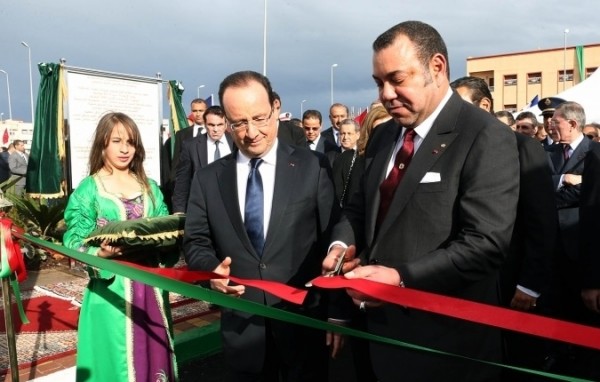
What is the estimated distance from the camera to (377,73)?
192cm

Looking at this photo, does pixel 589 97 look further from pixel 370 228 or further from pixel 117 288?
pixel 117 288

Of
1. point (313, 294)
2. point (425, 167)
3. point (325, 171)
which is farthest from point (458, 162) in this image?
point (313, 294)

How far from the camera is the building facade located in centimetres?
4384

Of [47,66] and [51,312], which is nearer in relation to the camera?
[51,312]

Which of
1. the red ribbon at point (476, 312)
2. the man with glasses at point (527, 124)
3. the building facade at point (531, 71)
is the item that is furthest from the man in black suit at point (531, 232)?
the building facade at point (531, 71)

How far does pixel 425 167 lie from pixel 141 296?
73.7 inches

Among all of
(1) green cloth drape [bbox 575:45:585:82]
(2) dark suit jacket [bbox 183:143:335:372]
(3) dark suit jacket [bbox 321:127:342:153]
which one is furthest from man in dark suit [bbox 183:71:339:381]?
(1) green cloth drape [bbox 575:45:585:82]

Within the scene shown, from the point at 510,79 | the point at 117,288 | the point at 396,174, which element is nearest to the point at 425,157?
the point at 396,174

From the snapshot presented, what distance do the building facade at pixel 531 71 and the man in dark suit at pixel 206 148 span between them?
42468 millimetres

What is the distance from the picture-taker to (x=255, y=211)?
7.98 ft

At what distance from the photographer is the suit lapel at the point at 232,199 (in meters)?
2.40

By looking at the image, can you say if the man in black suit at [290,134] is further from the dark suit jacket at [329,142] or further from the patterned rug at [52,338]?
the patterned rug at [52,338]

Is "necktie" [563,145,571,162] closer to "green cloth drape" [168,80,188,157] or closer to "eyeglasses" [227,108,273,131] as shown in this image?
"eyeglasses" [227,108,273,131]

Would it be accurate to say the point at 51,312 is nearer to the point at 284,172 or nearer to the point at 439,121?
the point at 284,172
